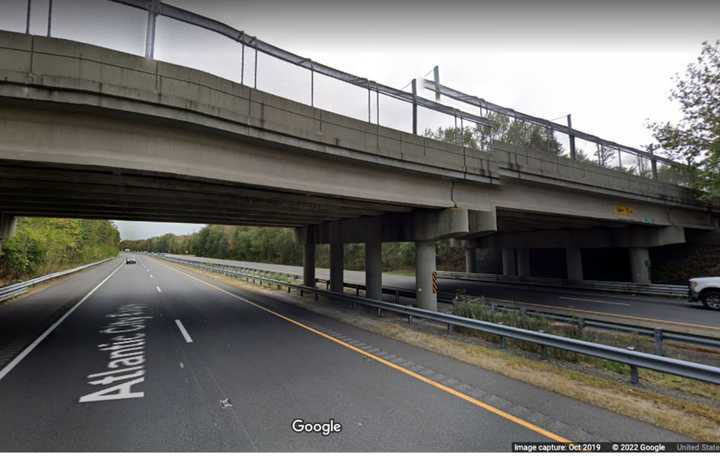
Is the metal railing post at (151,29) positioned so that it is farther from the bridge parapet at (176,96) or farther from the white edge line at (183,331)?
the white edge line at (183,331)

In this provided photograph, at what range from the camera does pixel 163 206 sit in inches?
568

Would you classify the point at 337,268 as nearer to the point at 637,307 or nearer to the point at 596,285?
the point at 637,307

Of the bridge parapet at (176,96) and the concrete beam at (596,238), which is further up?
the bridge parapet at (176,96)

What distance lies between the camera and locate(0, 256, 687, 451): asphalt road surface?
13.7ft

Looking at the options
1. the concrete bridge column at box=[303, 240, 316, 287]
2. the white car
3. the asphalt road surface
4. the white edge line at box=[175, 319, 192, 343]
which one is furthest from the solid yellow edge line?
the white car

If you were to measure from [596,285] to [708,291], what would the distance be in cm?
929

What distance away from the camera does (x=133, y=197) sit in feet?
40.1

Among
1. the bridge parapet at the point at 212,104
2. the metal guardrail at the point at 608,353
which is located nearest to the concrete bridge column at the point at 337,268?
the metal guardrail at the point at 608,353

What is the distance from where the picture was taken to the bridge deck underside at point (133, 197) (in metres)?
9.02

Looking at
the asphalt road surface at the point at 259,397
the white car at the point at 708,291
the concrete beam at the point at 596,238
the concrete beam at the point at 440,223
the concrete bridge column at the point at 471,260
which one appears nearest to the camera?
the asphalt road surface at the point at 259,397

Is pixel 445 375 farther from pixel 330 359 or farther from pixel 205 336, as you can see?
pixel 205 336

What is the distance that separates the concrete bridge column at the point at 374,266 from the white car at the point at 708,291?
50.7ft

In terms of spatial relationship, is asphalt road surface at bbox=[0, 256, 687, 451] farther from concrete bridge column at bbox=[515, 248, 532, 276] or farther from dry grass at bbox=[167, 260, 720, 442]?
concrete bridge column at bbox=[515, 248, 532, 276]

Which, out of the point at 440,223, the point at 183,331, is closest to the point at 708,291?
the point at 440,223
